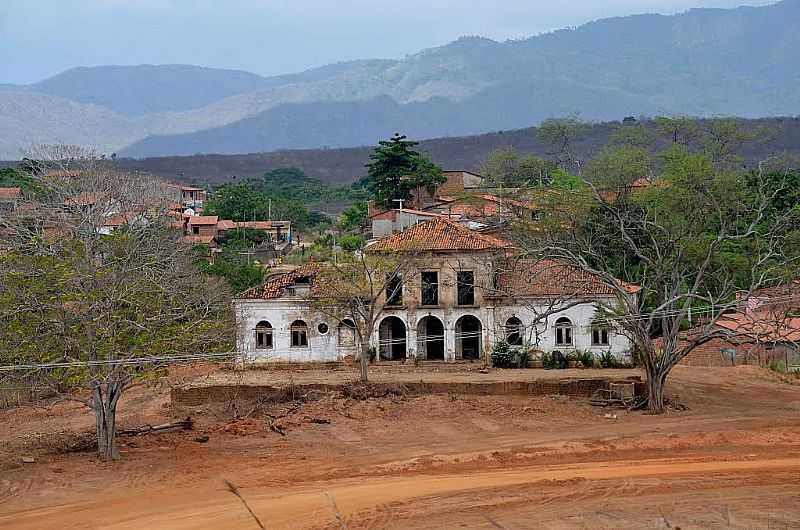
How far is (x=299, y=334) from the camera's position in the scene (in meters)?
43.3

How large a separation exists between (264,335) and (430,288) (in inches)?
267

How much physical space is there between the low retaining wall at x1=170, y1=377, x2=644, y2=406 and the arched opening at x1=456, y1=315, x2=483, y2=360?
231 inches

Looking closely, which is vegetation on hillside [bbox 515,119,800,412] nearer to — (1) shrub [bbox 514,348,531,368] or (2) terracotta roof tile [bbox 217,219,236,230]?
(1) shrub [bbox 514,348,531,368]

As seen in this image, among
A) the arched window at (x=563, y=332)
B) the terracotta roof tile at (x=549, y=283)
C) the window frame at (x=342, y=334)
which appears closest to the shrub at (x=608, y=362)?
the arched window at (x=563, y=332)

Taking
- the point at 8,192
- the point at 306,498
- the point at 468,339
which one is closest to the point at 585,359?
the point at 468,339

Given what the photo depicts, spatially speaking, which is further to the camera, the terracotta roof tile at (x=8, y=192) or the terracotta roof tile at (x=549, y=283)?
the terracotta roof tile at (x=8, y=192)

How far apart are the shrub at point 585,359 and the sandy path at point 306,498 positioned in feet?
42.3

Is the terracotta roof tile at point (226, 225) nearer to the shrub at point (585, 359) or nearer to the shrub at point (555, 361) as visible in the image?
the shrub at point (555, 361)

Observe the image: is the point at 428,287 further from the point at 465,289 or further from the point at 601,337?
the point at 601,337

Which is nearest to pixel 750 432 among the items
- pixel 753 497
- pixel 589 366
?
pixel 753 497

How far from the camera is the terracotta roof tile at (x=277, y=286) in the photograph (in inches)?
1693

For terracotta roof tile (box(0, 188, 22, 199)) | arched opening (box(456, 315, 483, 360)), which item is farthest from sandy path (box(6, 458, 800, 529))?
terracotta roof tile (box(0, 188, 22, 199))

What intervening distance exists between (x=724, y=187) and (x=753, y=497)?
74.9 feet

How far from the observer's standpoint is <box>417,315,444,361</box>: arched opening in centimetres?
4394
